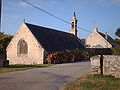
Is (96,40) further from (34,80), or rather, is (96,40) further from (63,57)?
(34,80)

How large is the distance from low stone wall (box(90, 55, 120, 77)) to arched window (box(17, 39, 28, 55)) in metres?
17.4

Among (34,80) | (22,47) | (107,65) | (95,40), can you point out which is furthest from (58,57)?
(95,40)

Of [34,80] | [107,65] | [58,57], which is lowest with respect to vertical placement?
[34,80]

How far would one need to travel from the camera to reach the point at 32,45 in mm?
28375

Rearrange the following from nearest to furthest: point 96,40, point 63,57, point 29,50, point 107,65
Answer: point 107,65
point 63,57
point 29,50
point 96,40

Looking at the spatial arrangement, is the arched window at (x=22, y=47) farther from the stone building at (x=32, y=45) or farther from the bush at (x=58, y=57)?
the bush at (x=58, y=57)

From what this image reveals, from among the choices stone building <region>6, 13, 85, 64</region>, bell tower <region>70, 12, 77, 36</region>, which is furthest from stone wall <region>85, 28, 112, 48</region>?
stone building <region>6, 13, 85, 64</region>

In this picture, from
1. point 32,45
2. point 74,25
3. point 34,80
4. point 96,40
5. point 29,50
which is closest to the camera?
point 34,80

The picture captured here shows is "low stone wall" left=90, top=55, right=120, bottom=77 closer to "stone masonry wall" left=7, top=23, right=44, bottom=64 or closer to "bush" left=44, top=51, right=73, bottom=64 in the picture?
"bush" left=44, top=51, right=73, bottom=64

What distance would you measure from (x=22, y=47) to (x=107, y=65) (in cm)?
1903

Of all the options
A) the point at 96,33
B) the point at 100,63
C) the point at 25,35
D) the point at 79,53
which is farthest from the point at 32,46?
the point at 96,33

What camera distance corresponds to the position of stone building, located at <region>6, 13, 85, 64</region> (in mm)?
27812

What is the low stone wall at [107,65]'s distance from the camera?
1284 centimetres

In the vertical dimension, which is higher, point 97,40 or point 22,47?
point 97,40
